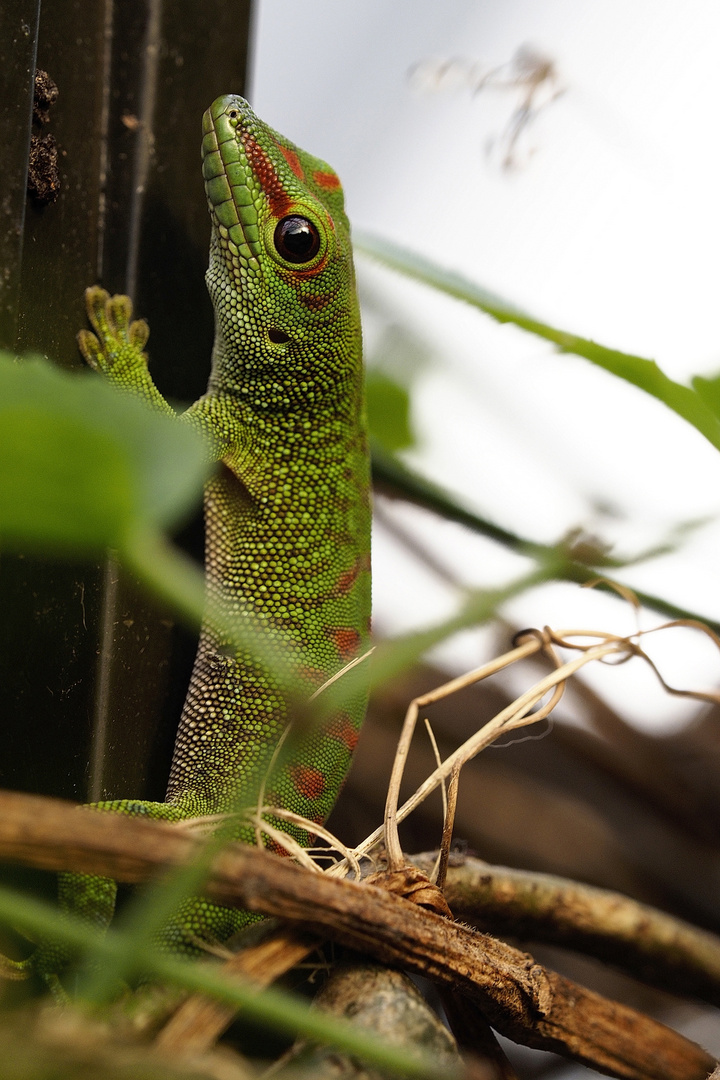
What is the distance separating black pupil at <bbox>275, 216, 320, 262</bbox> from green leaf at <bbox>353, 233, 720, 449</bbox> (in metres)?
0.16

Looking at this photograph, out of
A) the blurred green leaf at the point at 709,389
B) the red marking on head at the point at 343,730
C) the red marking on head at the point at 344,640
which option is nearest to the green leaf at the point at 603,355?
the blurred green leaf at the point at 709,389

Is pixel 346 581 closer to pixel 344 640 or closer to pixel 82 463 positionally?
pixel 344 640

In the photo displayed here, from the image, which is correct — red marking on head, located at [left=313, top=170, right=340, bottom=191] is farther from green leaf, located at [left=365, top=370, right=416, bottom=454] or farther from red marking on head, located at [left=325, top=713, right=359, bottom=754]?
red marking on head, located at [left=325, top=713, right=359, bottom=754]

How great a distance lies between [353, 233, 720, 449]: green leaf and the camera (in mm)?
1041

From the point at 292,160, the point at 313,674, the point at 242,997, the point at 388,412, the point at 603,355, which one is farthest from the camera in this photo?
the point at 388,412

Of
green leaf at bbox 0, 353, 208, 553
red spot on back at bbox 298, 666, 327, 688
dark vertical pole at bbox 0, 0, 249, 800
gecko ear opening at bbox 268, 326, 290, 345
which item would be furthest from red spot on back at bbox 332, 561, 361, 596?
green leaf at bbox 0, 353, 208, 553

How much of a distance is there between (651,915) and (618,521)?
70 cm

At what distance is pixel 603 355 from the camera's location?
1063 millimetres

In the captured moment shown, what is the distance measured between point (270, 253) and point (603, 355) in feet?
1.71

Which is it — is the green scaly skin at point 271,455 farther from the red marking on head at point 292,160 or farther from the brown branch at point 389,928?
the brown branch at point 389,928

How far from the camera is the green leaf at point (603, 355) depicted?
104cm

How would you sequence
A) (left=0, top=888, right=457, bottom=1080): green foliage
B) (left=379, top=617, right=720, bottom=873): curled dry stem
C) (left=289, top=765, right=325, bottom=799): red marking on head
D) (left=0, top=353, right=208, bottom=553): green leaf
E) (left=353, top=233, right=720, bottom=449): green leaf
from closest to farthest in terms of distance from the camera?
(left=0, top=353, right=208, bottom=553): green leaf < (left=0, top=888, right=457, bottom=1080): green foliage < (left=379, top=617, right=720, bottom=873): curled dry stem < (left=353, top=233, right=720, bottom=449): green leaf < (left=289, top=765, right=325, bottom=799): red marking on head

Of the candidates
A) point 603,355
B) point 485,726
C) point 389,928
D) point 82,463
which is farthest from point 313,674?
point 82,463

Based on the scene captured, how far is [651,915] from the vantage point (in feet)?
4.20
